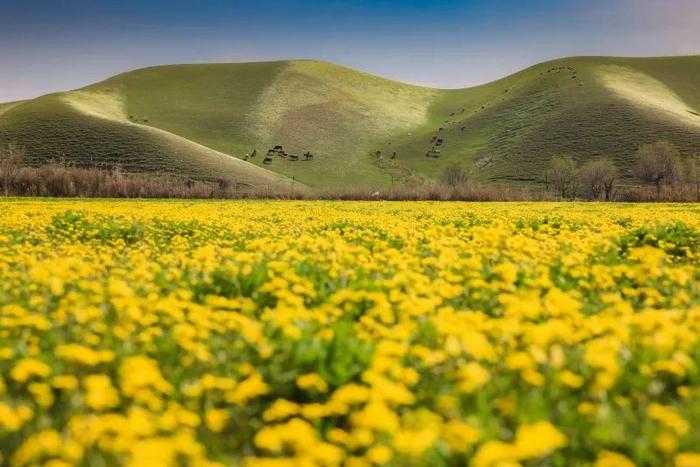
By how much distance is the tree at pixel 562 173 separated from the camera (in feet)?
338

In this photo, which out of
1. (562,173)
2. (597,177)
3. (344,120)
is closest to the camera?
(597,177)

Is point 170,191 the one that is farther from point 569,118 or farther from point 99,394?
point 569,118

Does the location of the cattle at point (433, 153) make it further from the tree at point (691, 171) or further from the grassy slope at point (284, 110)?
the tree at point (691, 171)

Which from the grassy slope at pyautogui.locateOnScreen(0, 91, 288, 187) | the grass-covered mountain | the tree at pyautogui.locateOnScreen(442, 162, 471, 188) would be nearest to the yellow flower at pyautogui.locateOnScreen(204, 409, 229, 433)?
the grassy slope at pyautogui.locateOnScreen(0, 91, 288, 187)

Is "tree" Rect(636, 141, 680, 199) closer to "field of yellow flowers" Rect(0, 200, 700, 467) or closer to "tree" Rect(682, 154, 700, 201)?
"tree" Rect(682, 154, 700, 201)

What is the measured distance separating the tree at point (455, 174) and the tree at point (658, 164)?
34002 mm

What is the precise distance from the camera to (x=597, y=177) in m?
98.6

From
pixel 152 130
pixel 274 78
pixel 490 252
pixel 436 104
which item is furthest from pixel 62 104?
pixel 490 252

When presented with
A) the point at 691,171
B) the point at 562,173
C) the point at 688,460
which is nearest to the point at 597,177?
the point at 562,173

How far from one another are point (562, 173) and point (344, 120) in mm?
70207

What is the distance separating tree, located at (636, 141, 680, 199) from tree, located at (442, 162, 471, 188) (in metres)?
34.0

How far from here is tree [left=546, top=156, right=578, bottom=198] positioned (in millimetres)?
102938

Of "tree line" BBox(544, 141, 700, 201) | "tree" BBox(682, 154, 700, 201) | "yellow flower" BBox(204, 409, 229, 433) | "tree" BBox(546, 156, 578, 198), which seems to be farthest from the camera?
"tree" BBox(682, 154, 700, 201)

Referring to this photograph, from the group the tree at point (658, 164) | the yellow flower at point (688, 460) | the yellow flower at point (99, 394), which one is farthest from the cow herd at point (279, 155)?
the yellow flower at point (688, 460)
